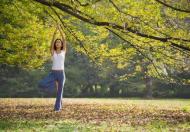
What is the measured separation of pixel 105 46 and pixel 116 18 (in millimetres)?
3444

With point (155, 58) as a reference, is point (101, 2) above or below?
above

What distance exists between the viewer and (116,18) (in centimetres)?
1263

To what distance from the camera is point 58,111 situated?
49.4 feet

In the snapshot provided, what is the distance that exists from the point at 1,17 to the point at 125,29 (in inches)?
382

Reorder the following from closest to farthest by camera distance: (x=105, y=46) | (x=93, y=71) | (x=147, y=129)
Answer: (x=147, y=129) → (x=105, y=46) → (x=93, y=71)

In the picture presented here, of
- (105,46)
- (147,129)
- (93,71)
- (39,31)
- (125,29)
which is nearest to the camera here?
(147,129)

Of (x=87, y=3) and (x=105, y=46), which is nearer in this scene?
(x=87, y=3)

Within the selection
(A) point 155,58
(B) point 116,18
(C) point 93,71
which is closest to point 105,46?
(A) point 155,58

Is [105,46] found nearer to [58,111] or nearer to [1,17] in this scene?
[58,111]

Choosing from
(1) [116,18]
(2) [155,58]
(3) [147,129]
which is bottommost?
(3) [147,129]

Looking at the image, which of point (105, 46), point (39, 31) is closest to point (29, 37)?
point (39, 31)

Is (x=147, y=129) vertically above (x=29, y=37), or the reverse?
(x=29, y=37)

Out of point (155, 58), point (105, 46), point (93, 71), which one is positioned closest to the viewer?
point (155, 58)

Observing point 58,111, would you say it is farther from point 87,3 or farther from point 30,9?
point 87,3
